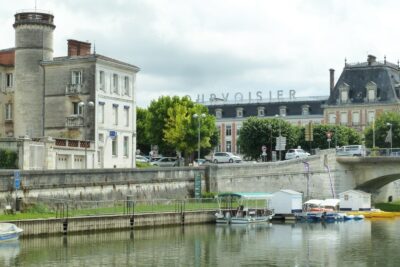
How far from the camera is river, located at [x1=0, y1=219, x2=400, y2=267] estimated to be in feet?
149

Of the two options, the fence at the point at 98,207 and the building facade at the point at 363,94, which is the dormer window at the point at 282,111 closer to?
the building facade at the point at 363,94

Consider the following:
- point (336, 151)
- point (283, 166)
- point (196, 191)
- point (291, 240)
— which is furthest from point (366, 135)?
point (291, 240)

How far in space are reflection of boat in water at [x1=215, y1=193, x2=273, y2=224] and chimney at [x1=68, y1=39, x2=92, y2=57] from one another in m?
21.3

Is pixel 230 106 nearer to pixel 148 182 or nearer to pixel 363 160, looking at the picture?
pixel 363 160

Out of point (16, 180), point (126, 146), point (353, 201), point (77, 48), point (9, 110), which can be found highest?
point (77, 48)

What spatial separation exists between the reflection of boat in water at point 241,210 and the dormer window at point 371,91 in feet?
203

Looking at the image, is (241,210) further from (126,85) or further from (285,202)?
(126,85)

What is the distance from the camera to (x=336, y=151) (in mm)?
94250

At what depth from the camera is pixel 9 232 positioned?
164 ft

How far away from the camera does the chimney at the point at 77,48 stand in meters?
80.3


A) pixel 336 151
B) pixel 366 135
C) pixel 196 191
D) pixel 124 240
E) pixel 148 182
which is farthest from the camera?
pixel 366 135

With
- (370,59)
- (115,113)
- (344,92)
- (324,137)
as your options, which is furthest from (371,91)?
(115,113)

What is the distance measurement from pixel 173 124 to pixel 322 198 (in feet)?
80.6

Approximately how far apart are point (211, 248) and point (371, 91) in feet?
286
